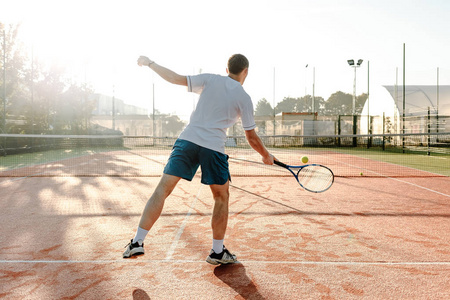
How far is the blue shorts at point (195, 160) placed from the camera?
9.52ft

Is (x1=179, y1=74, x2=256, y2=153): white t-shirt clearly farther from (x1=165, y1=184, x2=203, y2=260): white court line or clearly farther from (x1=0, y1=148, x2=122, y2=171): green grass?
(x1=0, y1=148, x2=122, y2=171): green grass

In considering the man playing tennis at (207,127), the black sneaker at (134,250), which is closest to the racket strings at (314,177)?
the man playing tennis at (207,127)

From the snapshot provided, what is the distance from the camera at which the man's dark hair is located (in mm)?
3059

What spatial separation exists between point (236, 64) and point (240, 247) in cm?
173

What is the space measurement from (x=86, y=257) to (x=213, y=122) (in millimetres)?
1669

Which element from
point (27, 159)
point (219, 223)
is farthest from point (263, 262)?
point (27, 159)

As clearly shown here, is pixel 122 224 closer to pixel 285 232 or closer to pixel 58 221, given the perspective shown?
pixel 58 221

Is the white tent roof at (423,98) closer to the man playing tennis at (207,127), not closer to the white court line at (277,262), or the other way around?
the white court line at (277,262)

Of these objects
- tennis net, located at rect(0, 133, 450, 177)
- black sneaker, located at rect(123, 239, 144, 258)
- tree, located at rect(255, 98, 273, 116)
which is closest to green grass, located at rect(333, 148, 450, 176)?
tennis net, located at rect(0, 133, 450, 177)

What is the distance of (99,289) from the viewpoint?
269cm

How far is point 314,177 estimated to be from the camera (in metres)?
4.48

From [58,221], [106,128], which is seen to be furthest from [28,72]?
[58,221]

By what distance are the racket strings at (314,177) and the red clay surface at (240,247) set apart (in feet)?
1.62

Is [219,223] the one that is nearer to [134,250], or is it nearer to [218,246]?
[218,246]
